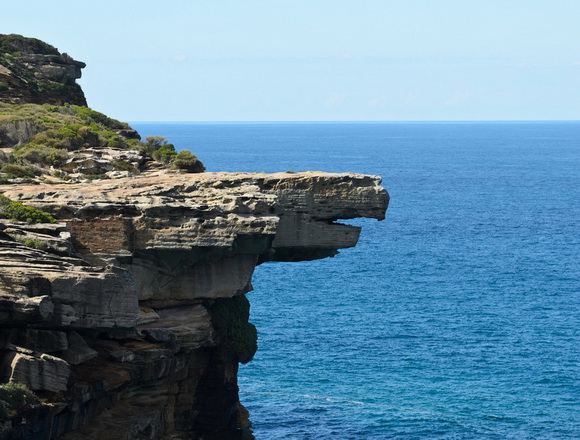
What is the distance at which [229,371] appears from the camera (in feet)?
167

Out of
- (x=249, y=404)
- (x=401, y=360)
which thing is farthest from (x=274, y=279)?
(x=249, y=404)

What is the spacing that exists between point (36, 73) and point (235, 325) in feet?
133

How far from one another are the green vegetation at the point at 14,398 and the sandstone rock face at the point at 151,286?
575mm

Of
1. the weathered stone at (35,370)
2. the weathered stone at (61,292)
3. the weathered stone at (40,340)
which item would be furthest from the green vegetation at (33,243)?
the weathered stone at (35,370)

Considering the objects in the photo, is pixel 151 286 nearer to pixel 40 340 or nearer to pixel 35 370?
pixel 40 340

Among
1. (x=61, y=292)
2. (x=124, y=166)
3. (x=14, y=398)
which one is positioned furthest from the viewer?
(x=124, y=166)

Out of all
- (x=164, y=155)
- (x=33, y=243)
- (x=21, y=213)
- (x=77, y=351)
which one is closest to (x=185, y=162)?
(x=164, y=155)

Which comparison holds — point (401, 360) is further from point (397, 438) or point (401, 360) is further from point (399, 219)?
point (399, 219)

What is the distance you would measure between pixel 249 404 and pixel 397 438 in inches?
396

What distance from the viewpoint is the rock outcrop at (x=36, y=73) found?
77688 millimetres

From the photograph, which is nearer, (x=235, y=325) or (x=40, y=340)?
(x=40, y=340)

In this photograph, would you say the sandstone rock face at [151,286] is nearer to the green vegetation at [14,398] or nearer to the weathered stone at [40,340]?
the weathered stone at [40,340]

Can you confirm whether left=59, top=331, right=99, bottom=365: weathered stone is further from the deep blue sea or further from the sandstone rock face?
the deep blue sea

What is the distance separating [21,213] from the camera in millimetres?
42312
